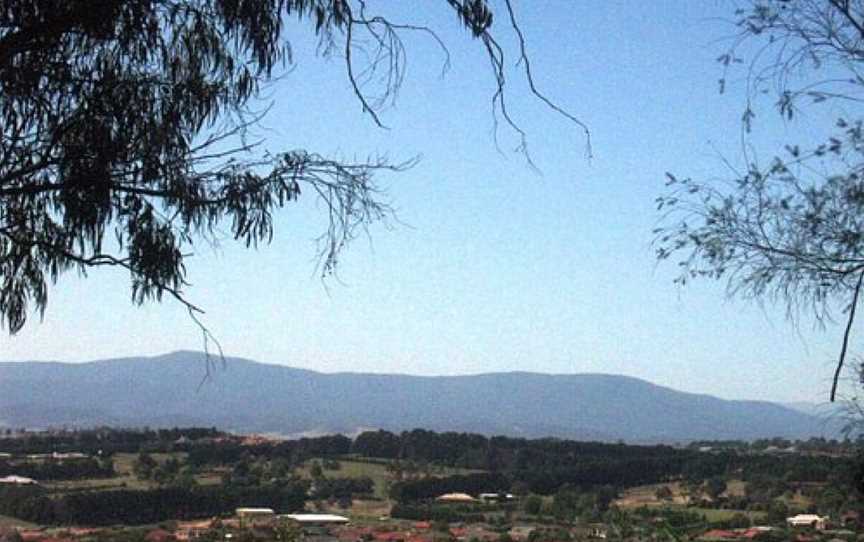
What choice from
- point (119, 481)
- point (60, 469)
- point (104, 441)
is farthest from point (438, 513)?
point (104, 441)

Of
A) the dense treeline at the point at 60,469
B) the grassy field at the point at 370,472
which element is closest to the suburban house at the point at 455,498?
the grassy field at the point at 370,472

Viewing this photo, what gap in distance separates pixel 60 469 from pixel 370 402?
81439 millimetres

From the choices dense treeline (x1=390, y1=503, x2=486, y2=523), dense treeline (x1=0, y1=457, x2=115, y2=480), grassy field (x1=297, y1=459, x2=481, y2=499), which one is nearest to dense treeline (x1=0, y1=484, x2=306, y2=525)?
dense treeline (x1=0, y1=457, x2=115, y2=480)

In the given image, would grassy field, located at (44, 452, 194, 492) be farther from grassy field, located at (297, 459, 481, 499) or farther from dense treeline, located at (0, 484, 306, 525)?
grassy field, located at (297, 459, 481, 499)

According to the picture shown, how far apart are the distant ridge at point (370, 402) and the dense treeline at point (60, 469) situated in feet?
99.5

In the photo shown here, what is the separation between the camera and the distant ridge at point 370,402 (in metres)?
59.2

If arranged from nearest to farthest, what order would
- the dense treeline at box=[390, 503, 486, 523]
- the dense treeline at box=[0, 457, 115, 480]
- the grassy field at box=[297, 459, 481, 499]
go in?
the dense treeline at box=[390, 503, 486, 523]
the dense treeline at box=[0, 457, 115, 480]
the grassy field at box=[297, 459, 481, 499]

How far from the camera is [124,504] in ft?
34.7

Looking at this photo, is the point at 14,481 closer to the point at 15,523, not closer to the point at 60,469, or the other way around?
the point at 15,523

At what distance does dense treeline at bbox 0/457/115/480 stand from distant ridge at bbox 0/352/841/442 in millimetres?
30318

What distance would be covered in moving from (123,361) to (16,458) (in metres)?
88.1

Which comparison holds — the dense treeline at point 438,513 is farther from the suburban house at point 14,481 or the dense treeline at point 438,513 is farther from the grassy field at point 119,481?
the suburban house at point 14,481

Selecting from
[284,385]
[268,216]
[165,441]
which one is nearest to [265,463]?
[165,441]

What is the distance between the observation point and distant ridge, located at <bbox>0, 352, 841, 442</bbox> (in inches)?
2333
